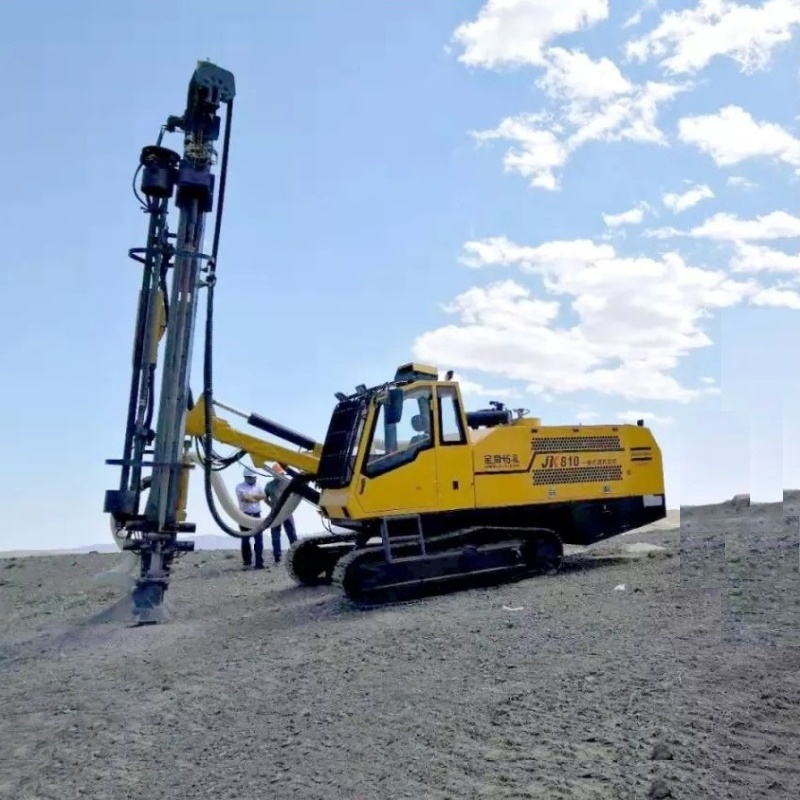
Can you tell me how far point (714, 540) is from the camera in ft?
42.7

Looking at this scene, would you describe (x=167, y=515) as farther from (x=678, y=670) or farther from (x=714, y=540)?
(x=714, y=540)

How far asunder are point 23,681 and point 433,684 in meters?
3.96

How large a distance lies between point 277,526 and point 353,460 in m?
4.66

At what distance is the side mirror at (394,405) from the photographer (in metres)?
10.8

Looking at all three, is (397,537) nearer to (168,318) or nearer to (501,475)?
(501,475)

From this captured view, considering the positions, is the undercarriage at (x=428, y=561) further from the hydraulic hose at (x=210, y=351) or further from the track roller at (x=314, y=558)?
the hydraulic hose at (x=210, y=351)

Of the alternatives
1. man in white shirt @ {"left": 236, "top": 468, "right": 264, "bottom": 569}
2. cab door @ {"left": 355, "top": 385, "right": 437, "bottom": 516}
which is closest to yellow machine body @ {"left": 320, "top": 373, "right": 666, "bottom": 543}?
cab door @ {"left": 355, "top": 385, "right": 437, "bottom": 516}

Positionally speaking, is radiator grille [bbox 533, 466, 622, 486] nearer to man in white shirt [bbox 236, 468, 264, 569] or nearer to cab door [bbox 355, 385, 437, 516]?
cab door [bbox 355, 385, 437, 516]

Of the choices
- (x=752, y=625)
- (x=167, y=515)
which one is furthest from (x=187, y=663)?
(x=752, y=625)

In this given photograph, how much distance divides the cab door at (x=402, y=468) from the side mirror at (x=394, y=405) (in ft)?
0.31

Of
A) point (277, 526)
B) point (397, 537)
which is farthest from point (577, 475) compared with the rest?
point (277, 526)

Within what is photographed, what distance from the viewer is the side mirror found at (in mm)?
10828

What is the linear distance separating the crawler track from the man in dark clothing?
2.66 meters

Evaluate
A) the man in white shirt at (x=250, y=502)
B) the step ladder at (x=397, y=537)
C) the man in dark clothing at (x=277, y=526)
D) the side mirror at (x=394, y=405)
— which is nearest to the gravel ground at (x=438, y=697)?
the step ladder at (x=397, y=537)
